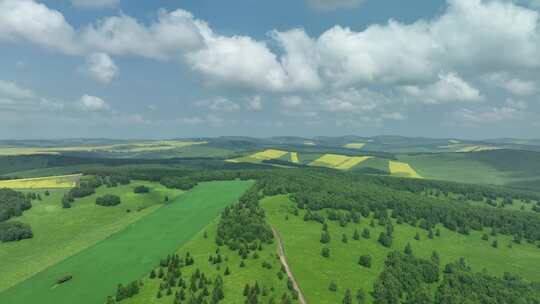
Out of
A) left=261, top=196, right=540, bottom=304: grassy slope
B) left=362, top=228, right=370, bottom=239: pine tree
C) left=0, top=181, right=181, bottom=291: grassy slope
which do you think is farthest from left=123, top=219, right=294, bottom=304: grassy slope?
left=0, top=181, right=181, bottom=291: grassy slope

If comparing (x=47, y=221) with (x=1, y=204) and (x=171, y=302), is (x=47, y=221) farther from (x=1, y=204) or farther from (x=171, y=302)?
(x=171, y=302)

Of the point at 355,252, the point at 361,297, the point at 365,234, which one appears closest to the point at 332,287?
the point at 361,297

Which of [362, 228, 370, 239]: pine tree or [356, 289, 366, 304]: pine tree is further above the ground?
[362, 228, 370, 239]: pine tree

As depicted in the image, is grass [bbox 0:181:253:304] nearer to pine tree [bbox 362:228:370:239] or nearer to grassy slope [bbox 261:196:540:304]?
grassy slope [bbox 261:196:540:304]

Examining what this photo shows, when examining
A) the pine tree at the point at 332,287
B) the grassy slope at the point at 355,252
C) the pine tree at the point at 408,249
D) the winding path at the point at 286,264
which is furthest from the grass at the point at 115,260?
the pine tree at the point at 408,249

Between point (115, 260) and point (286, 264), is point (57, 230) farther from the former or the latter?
point (286, 264)

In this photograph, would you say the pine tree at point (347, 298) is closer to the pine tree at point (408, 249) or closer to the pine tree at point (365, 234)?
the pine tree at point (365, 234)
